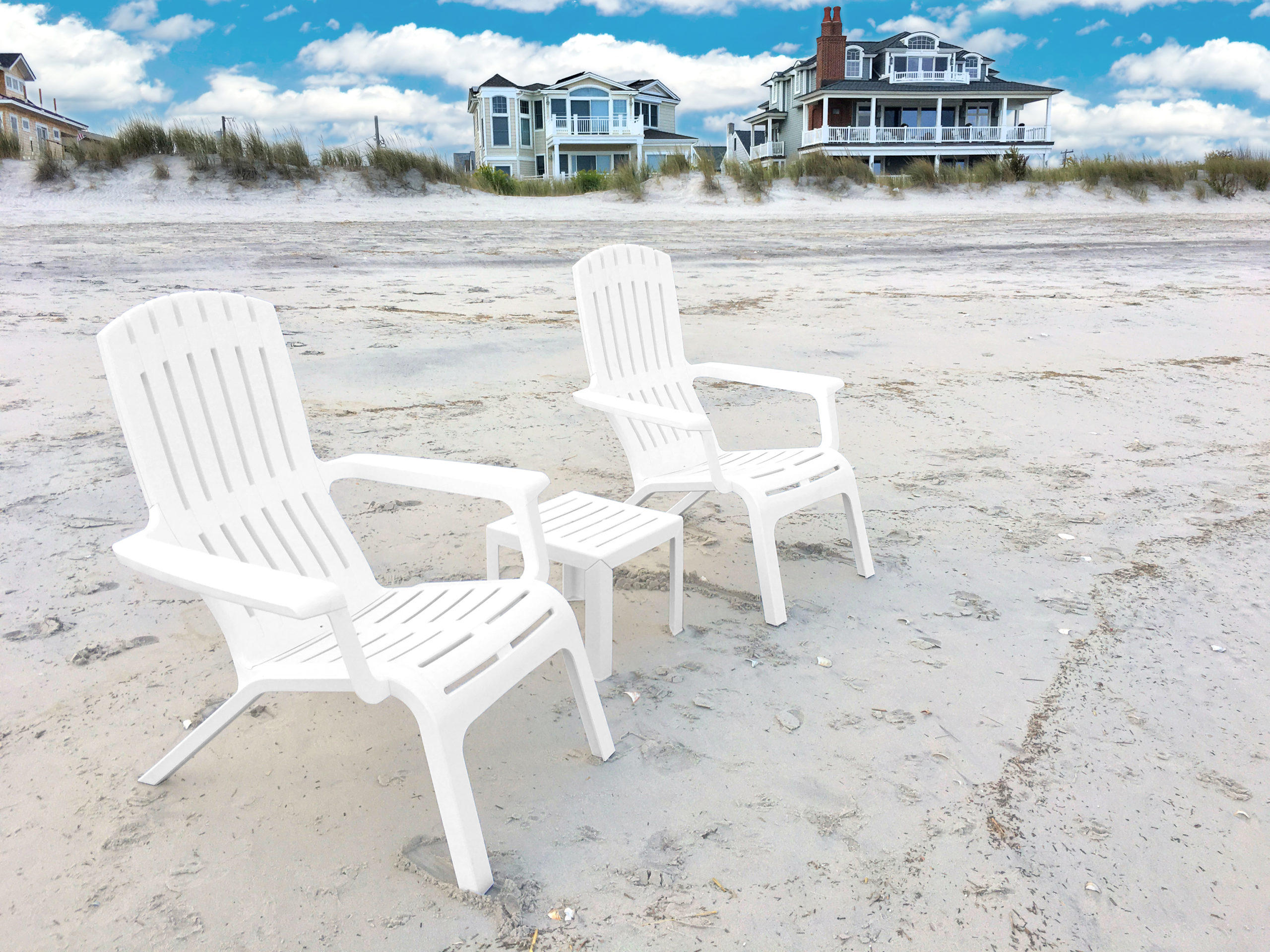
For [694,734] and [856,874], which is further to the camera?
[694,734]

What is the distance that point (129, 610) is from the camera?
3088 millimetres

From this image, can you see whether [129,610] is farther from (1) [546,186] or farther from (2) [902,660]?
(1) [546,186]

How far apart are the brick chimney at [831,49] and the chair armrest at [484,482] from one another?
38.0m

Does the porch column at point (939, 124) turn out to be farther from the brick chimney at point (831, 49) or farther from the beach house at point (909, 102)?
the brick chimney at point (831, 49)

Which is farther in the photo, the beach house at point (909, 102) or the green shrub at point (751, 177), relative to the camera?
the beach house at point (909, 102)

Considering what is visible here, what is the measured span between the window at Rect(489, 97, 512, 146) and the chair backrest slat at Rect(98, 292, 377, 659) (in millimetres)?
38822

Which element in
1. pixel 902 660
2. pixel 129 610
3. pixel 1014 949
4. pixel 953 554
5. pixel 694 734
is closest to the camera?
pixel 1014 949

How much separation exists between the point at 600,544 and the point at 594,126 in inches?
1478

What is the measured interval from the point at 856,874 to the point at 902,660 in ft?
3.21

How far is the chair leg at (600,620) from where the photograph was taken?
2652 millimetres

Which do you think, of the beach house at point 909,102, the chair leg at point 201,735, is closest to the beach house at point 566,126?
the beach house at point 909,102

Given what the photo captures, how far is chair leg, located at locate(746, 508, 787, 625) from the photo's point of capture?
301 cm

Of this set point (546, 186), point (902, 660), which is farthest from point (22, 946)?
point (546, 186)

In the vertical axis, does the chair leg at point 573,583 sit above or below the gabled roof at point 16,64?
below
